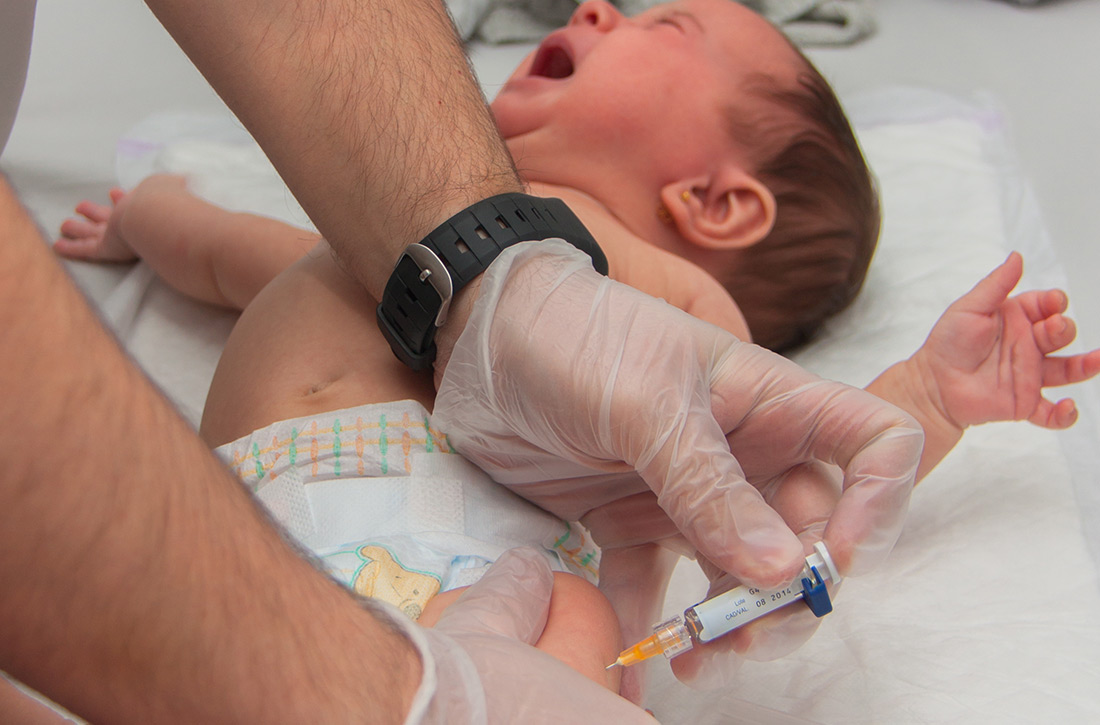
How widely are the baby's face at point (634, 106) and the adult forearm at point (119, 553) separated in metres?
0.95

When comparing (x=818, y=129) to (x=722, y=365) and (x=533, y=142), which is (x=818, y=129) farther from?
(x=722, y=365)

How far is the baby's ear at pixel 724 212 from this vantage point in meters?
1.34

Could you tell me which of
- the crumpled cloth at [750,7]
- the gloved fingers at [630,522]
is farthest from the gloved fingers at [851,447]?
Result: the crumpled cloth at [750,7]

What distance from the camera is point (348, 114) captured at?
3.24 ft

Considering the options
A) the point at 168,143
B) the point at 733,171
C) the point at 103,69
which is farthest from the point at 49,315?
the point at 103,69

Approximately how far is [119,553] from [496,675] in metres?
0.31

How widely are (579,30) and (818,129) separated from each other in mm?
402

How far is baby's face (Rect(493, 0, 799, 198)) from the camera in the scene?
1332 millimetres

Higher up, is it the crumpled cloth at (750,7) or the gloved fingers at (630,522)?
the crumpled cloth at (750,7)

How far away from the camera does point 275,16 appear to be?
0.98 meters

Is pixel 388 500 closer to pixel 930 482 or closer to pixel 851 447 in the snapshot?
pixel 851 447

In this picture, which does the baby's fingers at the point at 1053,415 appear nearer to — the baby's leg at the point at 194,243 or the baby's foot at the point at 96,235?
the baby's leg at the point at 194,243

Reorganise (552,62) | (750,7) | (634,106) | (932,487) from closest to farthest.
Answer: (932,487), (634,106), (552,62), (750,7)

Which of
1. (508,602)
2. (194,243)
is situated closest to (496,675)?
(508,602)
